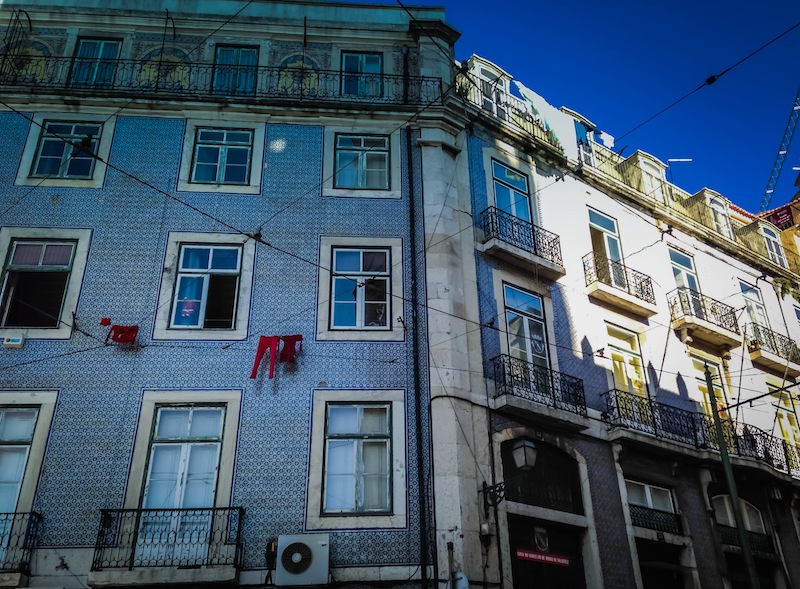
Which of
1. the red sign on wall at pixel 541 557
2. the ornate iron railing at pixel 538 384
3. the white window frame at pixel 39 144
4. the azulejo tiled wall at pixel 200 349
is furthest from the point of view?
the white window frame at pixel 39 144

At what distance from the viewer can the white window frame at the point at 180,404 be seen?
1123 centimetres

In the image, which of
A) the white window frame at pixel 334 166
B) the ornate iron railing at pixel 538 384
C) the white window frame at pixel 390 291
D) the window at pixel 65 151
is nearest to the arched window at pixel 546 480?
the ornate iron railing at pixel 538 384

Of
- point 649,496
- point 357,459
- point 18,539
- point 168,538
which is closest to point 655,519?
point 649,496

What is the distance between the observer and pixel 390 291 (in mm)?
13297

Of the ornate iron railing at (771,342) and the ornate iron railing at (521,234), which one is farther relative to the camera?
the ornate iron railing at (771,342)

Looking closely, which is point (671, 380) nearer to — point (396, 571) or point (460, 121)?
point (460, 121)

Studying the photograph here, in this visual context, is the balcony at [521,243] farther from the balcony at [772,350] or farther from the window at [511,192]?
the balcony at [772,350]

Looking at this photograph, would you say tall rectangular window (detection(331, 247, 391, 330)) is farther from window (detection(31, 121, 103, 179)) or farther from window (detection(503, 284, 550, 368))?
window (detection(31, 121, 103, 179))

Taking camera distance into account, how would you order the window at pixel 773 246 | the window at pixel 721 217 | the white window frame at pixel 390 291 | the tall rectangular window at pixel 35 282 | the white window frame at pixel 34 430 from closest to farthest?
the white window frame at pixel 34 430 → the tall rectangular window at pixel 35 282 → the white window frame at pixel 390 291 → the window at pixel 721 217 → the window at pixel 773 246

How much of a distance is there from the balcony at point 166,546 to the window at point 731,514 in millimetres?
9886

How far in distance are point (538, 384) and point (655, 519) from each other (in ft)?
11.9

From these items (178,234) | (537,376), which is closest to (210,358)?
(178,234)

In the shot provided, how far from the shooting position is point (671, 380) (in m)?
16.7

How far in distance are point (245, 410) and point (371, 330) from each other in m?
2.44
